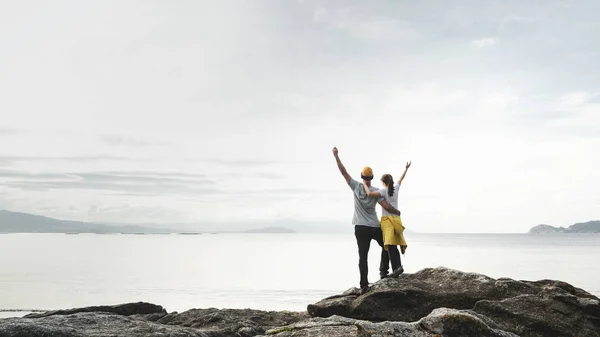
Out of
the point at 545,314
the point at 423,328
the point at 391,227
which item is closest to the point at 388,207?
the point at 391,227

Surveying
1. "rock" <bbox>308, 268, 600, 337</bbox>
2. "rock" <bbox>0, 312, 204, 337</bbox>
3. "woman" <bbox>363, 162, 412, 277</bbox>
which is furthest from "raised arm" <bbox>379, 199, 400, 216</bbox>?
"rock" <bbox>0, 312, 204, 337</bbox>

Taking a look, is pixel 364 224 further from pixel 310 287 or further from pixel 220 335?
pixel 310 287

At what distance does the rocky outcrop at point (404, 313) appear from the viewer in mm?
11758

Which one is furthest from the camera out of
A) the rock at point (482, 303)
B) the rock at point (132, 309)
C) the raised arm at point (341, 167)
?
the rock at point (132, 309)

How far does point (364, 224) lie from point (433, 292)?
2671 mm

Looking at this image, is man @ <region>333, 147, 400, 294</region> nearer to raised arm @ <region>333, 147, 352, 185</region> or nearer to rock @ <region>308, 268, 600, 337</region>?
raised arm @ <region>333, 147, 352, 185</region>

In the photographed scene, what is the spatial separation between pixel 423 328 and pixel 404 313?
4.87m

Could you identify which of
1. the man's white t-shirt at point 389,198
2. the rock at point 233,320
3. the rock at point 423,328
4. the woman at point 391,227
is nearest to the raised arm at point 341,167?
the woman at point 391,227

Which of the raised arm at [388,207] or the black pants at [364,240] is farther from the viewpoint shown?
the black pants at [364,240]

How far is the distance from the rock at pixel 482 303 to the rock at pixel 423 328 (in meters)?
3.65

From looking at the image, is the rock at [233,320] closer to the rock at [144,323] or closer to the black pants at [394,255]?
the rock at [144,323]

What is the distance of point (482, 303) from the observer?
538 inches

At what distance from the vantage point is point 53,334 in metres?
10.3

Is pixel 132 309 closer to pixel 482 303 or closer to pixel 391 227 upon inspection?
pixel 391 227
